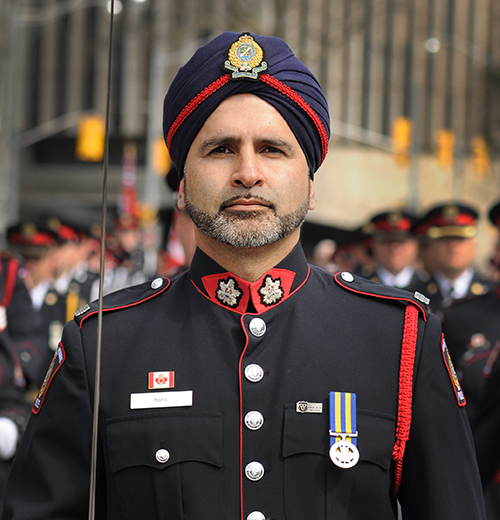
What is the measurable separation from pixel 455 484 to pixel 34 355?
461 cm

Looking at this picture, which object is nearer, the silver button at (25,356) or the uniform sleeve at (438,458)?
the uniform sleeve at (438,458)

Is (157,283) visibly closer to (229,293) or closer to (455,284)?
(229,293)

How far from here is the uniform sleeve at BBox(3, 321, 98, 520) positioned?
2477 mm

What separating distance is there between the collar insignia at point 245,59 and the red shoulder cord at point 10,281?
358 cm

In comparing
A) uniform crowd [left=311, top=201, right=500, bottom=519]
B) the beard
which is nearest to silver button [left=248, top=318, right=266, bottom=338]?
the beard

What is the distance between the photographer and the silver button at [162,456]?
2420 mm

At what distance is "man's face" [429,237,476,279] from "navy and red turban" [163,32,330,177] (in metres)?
6.24

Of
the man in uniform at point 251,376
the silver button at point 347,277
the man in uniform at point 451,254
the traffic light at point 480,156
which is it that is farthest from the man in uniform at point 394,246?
the traffic light at point 480,156

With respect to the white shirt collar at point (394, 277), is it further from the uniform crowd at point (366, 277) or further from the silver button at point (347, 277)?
the silver button at point (347, 277)

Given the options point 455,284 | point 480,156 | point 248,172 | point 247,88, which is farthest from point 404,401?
point 480,156

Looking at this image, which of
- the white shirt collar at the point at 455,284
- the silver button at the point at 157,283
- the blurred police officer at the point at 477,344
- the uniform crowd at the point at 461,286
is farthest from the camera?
the white shirt collar at the point at 455,284

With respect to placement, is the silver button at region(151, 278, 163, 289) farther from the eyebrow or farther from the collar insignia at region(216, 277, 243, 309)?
the eyebrow

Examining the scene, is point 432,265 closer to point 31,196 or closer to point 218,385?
point 218,385

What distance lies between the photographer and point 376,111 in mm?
41125
